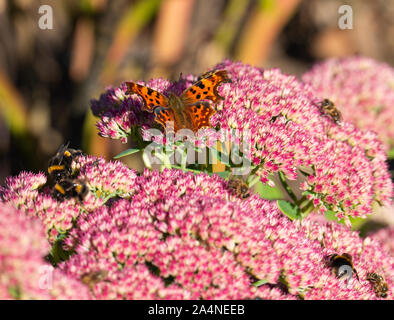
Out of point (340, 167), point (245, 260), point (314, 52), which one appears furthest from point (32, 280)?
point (314, 52)

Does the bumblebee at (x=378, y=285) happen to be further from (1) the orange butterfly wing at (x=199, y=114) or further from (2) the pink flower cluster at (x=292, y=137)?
(1) the orange butterfly wing at (x=199, y=114)

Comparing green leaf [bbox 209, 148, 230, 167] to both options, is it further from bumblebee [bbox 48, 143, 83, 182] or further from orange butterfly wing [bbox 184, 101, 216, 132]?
bumblebee [bbox 48, 143, 83, 182]

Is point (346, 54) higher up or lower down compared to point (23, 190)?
higher up

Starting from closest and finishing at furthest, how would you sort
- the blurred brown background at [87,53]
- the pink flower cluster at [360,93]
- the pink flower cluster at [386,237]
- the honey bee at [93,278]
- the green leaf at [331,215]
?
the honey bee at [93,278]
the green leaf at [331,215]
the pink flower cluster at [386,237]
the pink flower cluster at [360,93]
the blurred brown background at [87,53]

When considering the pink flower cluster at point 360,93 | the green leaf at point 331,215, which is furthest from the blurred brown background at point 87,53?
the green leaf at point 331,215

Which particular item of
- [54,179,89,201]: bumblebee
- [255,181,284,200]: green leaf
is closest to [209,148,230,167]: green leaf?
[255,181,284,200]: green leaf

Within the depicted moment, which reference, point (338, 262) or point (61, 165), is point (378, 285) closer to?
point (338, 262)
